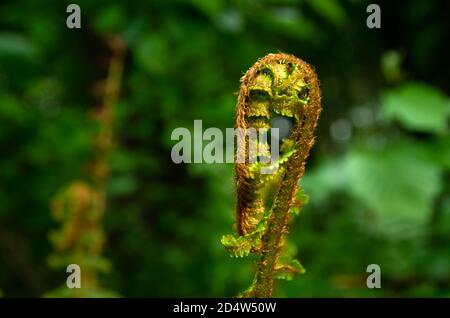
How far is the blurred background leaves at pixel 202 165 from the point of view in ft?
5.41

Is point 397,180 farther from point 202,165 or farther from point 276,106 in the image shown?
point 276,106

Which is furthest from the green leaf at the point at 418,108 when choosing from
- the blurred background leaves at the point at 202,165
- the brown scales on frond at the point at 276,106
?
the brown scales on frond at the point at 276,106

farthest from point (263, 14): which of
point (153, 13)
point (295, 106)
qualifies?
point (295, 106)

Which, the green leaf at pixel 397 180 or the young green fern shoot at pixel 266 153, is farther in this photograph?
the green leaf at pixel 397 180

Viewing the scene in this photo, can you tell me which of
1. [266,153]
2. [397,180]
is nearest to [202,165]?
[397,180]

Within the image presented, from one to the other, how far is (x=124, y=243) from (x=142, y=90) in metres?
0.65

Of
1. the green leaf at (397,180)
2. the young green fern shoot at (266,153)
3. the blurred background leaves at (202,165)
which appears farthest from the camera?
the blurred background leaves at (202,165)

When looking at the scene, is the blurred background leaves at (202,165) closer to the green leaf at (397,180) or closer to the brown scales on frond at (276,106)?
the green leaf at (397,180)

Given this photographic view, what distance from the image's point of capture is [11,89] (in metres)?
2.62

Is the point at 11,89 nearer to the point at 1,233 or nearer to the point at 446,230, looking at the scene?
the point at 1,233

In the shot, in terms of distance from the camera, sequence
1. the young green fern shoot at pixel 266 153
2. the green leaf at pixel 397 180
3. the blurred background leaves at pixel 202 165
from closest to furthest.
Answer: the young green fern shoot at pixel 266 153 < the green leaf at pixel 397 180 < the blurred background leaves at pixel 202 165

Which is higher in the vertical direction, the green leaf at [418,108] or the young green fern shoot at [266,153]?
the green leaf at [418,108]

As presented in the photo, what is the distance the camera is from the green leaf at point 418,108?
1575mm

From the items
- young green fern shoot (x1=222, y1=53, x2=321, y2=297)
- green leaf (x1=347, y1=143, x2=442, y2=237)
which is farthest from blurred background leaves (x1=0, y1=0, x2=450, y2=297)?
young green fern shoot (x1=222, y1=53, x2=321, y2=297)
